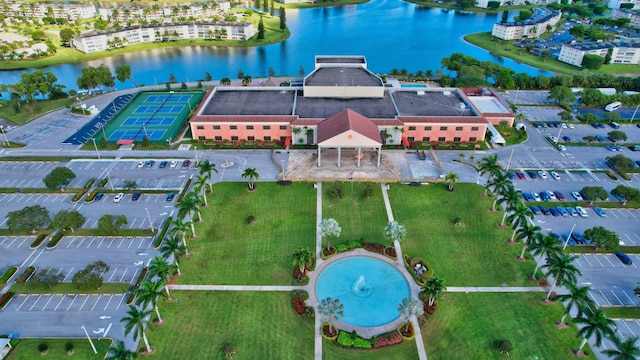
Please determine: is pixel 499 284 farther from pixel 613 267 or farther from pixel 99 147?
pixel 99 147

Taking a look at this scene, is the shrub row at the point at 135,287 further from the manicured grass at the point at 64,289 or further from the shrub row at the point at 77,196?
the shrub row at the point at 77,196

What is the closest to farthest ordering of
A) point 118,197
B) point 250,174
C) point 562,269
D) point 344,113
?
point 562,269
point 118,197
point 250,174
point 344,113

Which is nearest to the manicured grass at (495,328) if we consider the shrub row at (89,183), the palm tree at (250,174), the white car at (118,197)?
the palm tree at (250,174)

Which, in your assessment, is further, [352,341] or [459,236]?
[459,236]

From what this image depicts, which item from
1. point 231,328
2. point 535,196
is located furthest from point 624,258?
point 231,328

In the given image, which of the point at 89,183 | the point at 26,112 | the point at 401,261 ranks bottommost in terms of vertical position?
the point at 401,261

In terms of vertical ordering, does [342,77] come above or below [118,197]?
above

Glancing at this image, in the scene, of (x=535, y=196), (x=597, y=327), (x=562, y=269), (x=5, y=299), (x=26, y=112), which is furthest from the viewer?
(x=26, y=112)

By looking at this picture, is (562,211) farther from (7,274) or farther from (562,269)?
(7,274)
